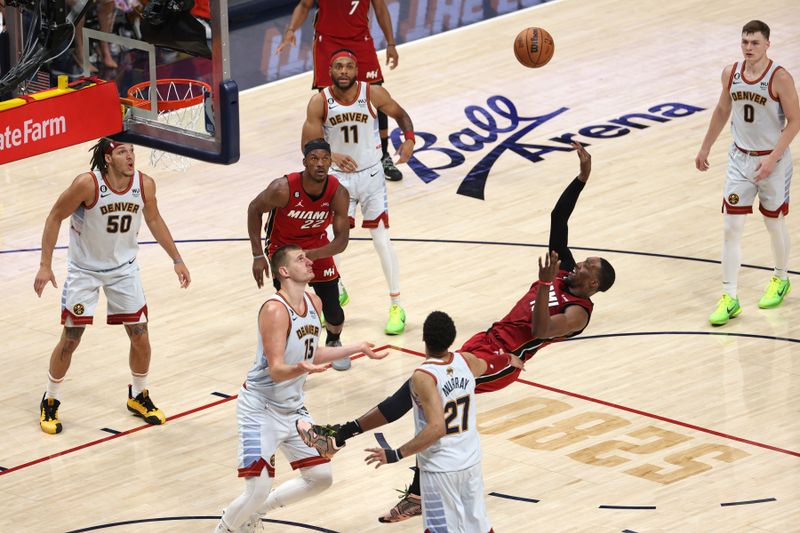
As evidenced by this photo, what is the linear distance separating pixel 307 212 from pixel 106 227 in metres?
1.29

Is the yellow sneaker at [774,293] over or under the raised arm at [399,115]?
under

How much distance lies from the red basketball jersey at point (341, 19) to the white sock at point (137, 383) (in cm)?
512

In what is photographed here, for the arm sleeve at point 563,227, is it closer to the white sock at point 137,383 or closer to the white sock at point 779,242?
Result: the white sock at point 779,242

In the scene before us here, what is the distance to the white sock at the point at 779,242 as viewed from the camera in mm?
Result: 12000

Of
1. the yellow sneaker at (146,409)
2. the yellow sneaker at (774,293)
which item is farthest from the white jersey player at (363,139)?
the yellow sneaker at (774,293)

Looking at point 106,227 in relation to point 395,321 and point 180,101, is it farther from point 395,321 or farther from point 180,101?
point 395,321

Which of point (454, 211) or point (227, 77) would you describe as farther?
point (454, 211)

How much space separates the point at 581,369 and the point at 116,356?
3315 millimetres

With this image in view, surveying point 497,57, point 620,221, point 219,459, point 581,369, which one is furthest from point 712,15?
point 219,459

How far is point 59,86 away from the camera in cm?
870

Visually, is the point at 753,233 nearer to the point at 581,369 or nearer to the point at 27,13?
the point at 581,369

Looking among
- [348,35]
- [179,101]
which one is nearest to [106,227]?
[179,101]

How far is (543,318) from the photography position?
9.02m

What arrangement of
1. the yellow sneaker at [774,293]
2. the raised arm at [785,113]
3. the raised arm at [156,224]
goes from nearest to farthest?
the raised arm at [156,224] < the raised arm at [785,113] < the yellow sneaker at [774,293]
